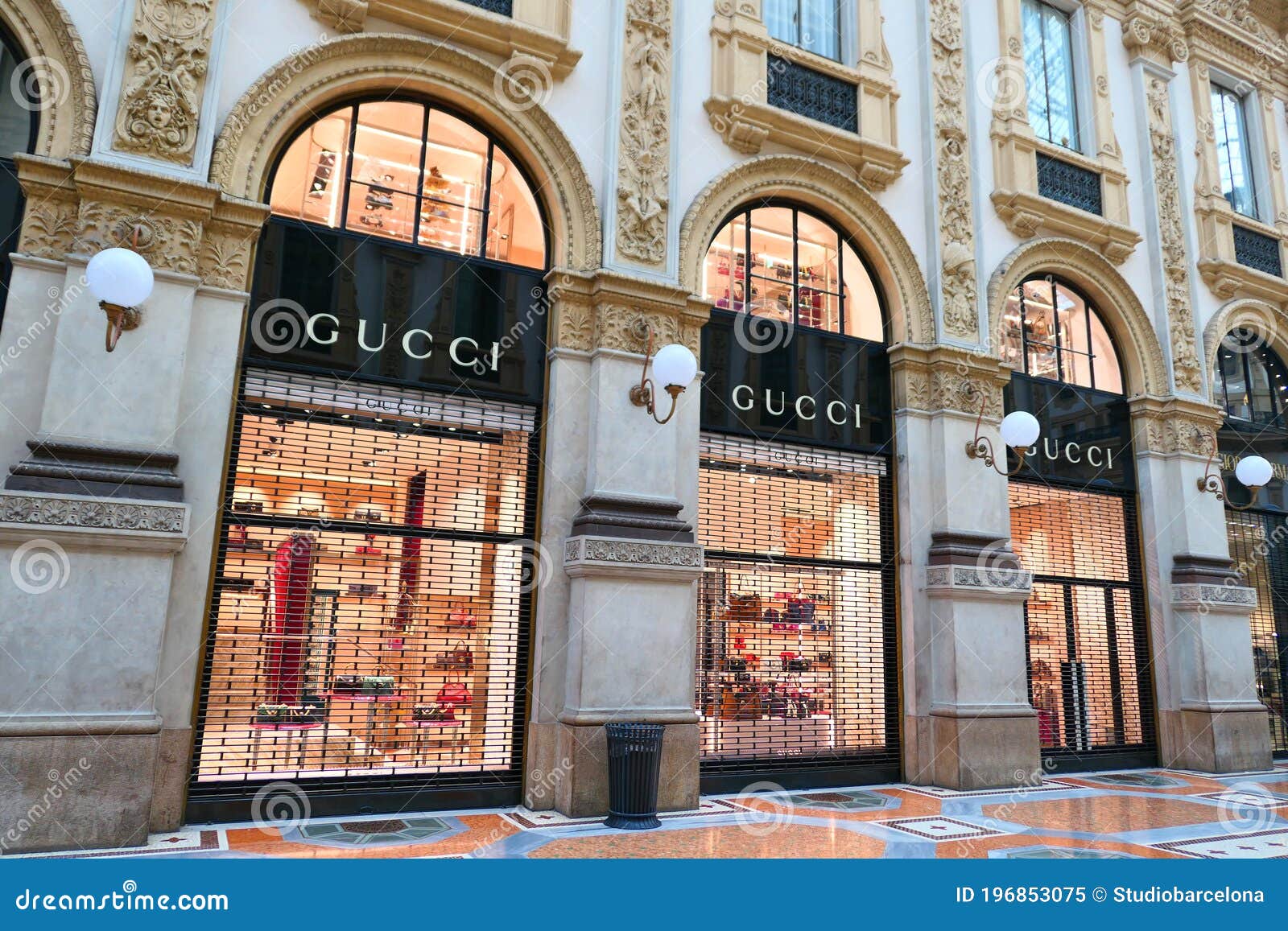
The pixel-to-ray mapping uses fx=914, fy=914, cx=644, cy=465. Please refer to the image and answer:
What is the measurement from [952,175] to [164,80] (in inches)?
328

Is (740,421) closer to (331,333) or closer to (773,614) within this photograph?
(773,614)

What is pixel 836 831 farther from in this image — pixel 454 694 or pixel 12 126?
pixel 12 126

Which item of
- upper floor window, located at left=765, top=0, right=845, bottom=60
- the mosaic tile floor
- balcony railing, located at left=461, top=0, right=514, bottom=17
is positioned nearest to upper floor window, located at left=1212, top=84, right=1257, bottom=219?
upper floor window, located at left=765, top=0, right=845, bottom=60

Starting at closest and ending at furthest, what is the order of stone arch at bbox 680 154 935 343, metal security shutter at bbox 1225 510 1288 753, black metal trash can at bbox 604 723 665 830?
black metal trash can at bbox 604 723 665 830 < stone arch at bbox 680 154 935 343 < metal security shutter at bbox 1225 510 1288 753

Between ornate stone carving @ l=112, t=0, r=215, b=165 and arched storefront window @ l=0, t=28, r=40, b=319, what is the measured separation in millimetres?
721

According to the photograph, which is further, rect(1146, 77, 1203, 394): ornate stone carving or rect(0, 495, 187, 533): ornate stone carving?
rect(1146, 77, 1203, 394): ornate stone carving

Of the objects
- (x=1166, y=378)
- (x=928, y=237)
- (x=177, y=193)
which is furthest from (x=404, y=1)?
(x=1166, y=378)

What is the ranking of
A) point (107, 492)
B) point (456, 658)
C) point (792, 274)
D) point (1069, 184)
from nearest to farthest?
point (107, 492), point (456, 658), point (792, 274), point (1069, 184)

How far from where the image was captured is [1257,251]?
45.0 ft

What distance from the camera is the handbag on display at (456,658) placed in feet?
25.2

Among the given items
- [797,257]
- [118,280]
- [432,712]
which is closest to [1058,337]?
[797,257]

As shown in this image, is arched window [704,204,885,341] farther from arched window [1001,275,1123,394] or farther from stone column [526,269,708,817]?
arched window [1001,275,1123,394]

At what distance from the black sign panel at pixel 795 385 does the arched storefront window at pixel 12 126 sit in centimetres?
580

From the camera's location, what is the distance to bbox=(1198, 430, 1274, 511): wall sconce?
1111 cm
